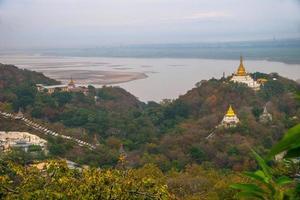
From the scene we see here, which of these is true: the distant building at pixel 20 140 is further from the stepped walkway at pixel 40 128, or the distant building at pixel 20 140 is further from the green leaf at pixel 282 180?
the green leaf at pixel 282 180

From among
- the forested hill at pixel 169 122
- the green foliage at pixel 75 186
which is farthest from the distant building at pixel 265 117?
the green foliage at pixel 75 186

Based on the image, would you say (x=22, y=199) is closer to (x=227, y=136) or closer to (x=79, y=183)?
(x=79, y=183)

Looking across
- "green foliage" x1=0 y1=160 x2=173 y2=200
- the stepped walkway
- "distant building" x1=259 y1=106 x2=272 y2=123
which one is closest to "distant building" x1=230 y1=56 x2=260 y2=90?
"distant building" x1=259 y1=106 x2=272 y2=123

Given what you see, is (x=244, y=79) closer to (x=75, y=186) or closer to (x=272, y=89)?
(x=272, y=89)

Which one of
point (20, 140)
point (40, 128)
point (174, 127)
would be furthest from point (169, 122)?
point (20, 140)

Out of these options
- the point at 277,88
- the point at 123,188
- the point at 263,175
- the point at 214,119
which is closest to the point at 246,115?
the point at 214,119

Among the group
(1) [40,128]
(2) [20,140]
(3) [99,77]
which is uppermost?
(2) [20,140]
